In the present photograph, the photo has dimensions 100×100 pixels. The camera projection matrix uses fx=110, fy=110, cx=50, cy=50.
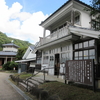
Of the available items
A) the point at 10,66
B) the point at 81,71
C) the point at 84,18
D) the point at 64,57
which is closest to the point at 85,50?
the point at 64,57

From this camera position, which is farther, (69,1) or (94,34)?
(69,1)

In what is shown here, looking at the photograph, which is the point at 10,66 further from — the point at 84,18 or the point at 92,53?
the point at 92,53

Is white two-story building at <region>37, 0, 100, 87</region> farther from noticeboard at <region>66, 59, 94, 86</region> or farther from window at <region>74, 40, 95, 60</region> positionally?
noticeboard at <region>66, 59, 94, 86</region>

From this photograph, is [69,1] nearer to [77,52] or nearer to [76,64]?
[77,52]

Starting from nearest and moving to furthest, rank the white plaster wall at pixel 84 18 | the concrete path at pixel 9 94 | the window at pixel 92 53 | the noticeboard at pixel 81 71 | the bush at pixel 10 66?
the noticeboard at pixel 81 71, the concrete path at pixel 9 94, the window at pixel 92 53, the white plaster wall at pixel 84 18, the bush at pixel 10 66

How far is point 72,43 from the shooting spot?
399 inches

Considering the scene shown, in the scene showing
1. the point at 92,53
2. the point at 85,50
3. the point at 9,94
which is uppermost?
the point at 85,50

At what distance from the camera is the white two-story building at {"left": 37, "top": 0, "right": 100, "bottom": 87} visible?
8.30 m

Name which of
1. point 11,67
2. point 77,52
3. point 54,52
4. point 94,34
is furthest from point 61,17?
point 11,67

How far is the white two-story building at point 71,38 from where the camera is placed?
8305mm

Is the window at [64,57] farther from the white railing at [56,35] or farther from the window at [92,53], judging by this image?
the window at [92,53]

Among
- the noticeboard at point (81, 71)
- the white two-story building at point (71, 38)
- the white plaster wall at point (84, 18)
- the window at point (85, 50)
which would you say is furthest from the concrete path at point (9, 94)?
the white plaster wall at point (84, 18)

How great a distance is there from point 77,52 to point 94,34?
9.52 ft

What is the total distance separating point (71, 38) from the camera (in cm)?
937
